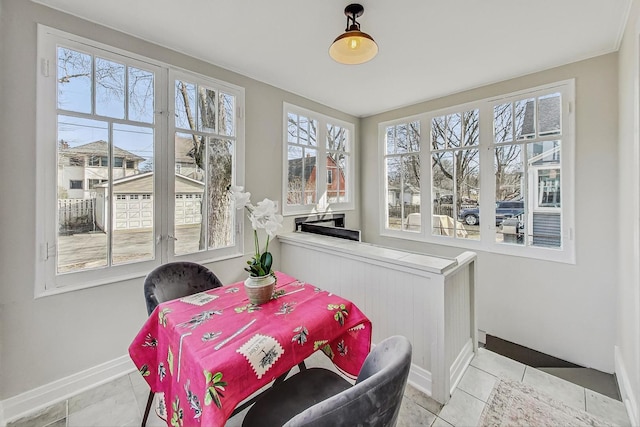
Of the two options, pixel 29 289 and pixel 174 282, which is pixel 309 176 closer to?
pixel 174 282

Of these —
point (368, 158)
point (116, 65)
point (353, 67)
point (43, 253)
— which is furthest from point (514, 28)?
point (43, 253)

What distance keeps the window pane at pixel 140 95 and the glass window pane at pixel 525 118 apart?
3.60 m

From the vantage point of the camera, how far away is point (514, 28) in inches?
77.1

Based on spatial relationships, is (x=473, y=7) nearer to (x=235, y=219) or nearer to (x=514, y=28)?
(x=514, y=28)

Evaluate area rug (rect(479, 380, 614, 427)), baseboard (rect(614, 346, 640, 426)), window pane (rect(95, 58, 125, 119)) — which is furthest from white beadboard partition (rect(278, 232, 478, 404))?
window pane (rect(95, 58, 125, 119))

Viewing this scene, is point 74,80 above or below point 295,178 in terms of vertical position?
above

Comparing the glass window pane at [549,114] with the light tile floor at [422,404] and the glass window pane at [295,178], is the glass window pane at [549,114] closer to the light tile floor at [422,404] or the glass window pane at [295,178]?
the light tile floor at [422,404]

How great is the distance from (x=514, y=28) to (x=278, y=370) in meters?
2.78

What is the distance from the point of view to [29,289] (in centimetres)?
Result: 168

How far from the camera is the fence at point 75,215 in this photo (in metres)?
1.80

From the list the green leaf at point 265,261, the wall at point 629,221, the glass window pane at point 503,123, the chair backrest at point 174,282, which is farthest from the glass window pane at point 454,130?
the chair backrest at point 174,282

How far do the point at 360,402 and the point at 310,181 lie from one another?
2.96m

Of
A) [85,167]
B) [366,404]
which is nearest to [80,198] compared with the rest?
[85,167]

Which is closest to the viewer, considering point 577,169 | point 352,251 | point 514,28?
point 514,28
